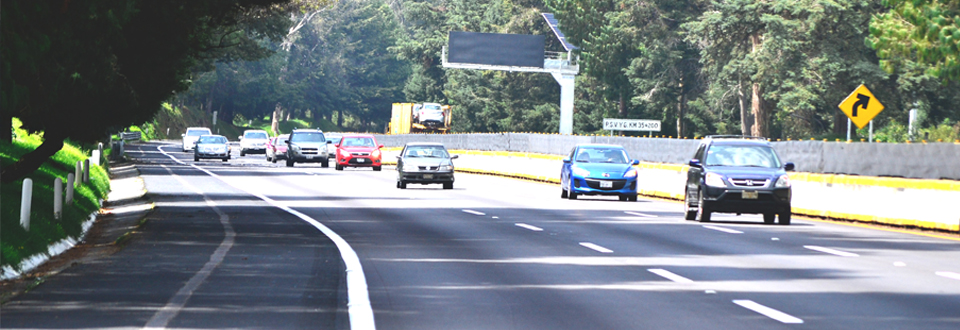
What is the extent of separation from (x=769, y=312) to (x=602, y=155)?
20.5 metres

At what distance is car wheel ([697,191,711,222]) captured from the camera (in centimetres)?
2273

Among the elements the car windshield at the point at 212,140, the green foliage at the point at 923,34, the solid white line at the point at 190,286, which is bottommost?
the solid white line at the point at 190,286

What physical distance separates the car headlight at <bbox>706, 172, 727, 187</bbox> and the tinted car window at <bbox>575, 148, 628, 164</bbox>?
814cm

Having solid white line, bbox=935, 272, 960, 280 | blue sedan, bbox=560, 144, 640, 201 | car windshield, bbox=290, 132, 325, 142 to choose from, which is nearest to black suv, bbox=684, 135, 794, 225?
blue sedan, bbox=560, 144, 640, 201

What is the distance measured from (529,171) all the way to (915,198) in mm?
24561

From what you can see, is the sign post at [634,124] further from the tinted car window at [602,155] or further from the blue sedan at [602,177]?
the blue sedan at [602,177]

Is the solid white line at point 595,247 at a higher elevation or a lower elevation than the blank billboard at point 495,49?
lower

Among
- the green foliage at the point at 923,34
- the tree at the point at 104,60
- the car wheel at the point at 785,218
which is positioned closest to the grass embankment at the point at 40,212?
the tree at the point at 104,60

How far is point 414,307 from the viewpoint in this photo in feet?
36.2

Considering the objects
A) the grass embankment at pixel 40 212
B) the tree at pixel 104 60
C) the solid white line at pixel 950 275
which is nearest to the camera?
the solid white line at pixel 950 275

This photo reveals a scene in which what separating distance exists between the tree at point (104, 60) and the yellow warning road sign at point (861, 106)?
1650cm

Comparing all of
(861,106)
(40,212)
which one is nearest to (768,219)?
(861,106)

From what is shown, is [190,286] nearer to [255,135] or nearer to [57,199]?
[57,199]

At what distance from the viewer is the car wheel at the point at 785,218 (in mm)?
22608
